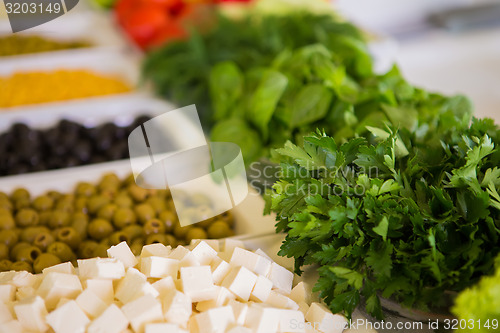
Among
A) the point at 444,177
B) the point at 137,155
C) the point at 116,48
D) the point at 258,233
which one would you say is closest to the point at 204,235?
the point at 258,233

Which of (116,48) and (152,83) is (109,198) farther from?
(116,48)

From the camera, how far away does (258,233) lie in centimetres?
104

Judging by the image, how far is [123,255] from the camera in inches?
34.4

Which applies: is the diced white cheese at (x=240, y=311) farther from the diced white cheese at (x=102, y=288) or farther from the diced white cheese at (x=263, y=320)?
the diced white cheese at (x=102, y=288)

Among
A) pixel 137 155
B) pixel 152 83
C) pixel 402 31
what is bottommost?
pixel 402 31

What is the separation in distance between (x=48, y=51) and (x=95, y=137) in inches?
33.8

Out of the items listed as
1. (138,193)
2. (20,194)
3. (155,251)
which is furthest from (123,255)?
(20,194)

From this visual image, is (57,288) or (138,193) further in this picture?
(138,193)

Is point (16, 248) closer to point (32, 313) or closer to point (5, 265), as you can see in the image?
point (5, 265)

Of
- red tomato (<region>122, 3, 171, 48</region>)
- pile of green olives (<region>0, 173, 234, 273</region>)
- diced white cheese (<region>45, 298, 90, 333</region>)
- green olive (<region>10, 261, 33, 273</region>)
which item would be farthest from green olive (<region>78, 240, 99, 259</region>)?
red tomato (<region>122, 3, 171, 48</region>)

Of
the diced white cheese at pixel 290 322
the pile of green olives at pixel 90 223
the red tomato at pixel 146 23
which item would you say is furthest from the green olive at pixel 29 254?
the red tomato at pixel 146 23

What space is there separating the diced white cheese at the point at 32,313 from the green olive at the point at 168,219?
0.42 m

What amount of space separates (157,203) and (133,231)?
123mm

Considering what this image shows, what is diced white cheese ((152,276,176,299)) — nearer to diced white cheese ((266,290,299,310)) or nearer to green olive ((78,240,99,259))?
diced white cheese ((266,290,299,310))
